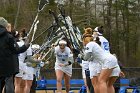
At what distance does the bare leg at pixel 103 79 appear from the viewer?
35.7 feet

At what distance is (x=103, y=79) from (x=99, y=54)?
2.01 feet

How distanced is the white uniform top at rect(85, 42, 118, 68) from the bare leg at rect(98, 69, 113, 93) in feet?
0.48

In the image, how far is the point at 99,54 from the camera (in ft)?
36.6

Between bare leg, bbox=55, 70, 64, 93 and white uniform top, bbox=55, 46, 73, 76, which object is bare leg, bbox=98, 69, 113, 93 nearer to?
bare leg, bbox=55, 70, 64, 93

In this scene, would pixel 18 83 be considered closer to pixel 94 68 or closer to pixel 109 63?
pixel 94 68

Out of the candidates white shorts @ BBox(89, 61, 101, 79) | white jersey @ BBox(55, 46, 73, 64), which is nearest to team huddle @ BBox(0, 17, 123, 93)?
white shorts @ BBox(89, 61, 101, 79)

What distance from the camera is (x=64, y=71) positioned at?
14125 mm

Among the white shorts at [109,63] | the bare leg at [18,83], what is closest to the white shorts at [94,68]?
the white shorts at [109,63]

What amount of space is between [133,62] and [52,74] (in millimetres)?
15933

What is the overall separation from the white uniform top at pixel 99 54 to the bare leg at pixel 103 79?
0.15 m

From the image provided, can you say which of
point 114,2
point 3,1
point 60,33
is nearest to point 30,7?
point 3,1

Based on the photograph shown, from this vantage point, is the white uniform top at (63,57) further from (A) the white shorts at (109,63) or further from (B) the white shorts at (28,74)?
(A) the white shorts at (109,63)

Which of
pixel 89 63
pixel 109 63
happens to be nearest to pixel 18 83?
pixel 89 63

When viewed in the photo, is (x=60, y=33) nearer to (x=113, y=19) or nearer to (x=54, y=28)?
(x=54, y=28)
